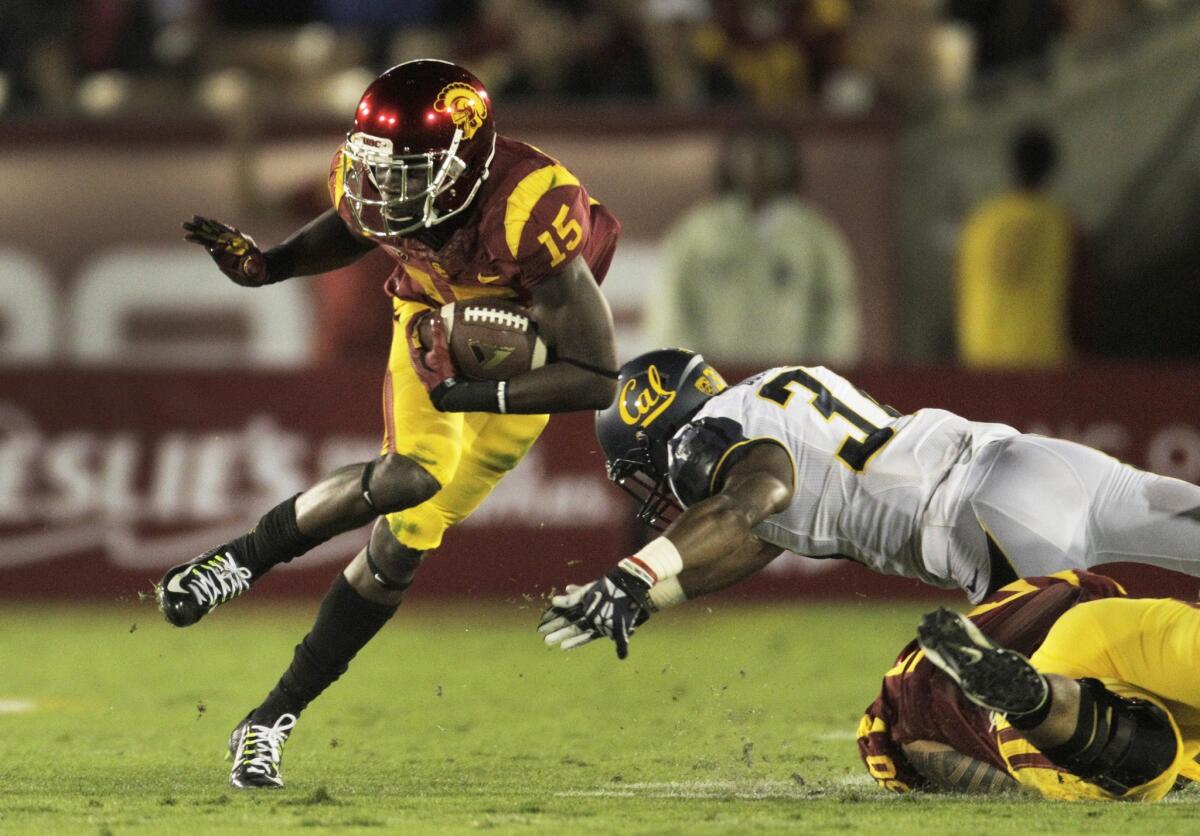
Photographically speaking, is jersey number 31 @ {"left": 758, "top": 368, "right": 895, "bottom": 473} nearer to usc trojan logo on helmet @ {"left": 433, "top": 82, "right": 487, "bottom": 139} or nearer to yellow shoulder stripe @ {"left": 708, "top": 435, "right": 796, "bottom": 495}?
yellow shoulder stripe @ {"left": 708, "top": 435, "right": 796, "bottom": 495}

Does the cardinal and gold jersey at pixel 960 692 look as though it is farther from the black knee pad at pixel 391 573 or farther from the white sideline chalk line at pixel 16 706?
the white sideline chalk line at pixel 16 706

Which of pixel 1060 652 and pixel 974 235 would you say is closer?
pixel 1060 652

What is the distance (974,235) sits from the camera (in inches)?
433

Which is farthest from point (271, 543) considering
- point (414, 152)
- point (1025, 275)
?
point (1025, 275)

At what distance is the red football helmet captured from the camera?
5891 millimetres

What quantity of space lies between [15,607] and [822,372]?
6.00 metres

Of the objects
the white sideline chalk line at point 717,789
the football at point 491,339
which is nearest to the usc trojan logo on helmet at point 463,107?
the football at point 491,339

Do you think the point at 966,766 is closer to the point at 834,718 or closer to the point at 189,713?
the point at 834,718

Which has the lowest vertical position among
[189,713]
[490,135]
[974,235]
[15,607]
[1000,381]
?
[15,607]

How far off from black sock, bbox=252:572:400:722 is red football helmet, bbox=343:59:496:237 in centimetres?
117

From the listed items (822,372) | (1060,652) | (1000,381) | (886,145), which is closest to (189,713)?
(822,372)

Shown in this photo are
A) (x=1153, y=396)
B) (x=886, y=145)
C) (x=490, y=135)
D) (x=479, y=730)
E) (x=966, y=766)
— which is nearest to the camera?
(x=966, y=766)

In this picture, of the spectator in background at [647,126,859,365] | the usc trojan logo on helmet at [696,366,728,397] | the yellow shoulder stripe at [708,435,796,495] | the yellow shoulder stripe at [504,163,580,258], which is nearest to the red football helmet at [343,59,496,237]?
the yellow shoulder stripe at [504,163,580,258]

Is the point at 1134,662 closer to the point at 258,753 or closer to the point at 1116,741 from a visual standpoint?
the point at 1116,741
